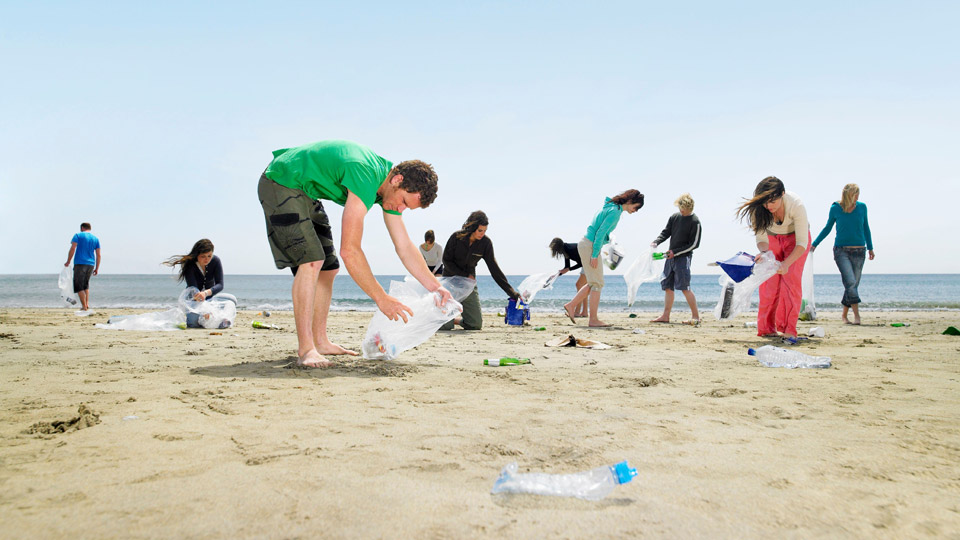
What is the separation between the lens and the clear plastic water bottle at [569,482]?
1.55 meters

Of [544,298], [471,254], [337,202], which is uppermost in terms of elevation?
[337,202]

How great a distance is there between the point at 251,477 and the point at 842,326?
25.8 feet

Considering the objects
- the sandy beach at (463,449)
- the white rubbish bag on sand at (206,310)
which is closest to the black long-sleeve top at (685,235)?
the sandy beach at (463,449)

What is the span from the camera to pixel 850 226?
7402 millimetres

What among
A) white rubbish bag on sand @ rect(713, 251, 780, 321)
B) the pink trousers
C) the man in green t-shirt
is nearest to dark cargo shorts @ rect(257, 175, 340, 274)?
the man in green t-shirt

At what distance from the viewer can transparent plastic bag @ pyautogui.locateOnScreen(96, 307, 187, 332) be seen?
6.46 meters

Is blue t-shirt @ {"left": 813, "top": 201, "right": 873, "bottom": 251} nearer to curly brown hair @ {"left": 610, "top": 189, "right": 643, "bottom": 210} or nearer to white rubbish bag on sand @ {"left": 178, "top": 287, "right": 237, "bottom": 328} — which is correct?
curly brown hair @ {"left": 610, "top": 189, "right": 643, "bottom": 210}

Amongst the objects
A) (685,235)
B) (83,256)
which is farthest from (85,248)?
(685,235)

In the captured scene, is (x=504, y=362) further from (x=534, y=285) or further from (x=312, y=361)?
(x=534, y=285)

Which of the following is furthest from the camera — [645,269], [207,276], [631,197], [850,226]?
[645,269]

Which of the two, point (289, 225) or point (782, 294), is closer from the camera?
point (289, 225)

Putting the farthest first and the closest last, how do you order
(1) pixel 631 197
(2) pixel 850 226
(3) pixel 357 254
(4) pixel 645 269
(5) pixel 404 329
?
1. (4) pixel 645 269
2. (2) pixel 850 226
3. (1) pixel 631 197
4. (5) pixel 404 329
5. (3) pixel 357 254

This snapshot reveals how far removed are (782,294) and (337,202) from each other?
4.53 m

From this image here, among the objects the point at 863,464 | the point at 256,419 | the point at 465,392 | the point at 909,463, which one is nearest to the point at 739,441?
the point at 863,464
